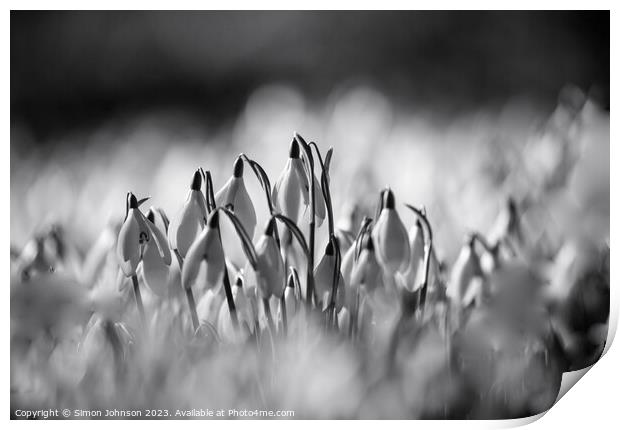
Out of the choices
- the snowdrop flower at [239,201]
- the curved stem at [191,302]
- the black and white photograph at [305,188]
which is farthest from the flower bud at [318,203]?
the curved stem at [191,302]

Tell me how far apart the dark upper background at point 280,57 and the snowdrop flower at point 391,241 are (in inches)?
8.8

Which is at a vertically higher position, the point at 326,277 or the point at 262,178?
the point at 262,178

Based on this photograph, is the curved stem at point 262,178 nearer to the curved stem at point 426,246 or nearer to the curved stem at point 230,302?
the curved stem at point 230,302

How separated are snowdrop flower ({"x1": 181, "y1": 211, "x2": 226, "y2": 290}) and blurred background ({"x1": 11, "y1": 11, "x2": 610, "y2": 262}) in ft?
0.38

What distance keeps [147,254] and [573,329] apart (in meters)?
0.78

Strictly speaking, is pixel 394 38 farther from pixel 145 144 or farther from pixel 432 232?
pixel 145 144

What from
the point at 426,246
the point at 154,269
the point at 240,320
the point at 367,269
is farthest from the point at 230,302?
A: the point at 426,246

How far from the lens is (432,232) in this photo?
135 centimetres

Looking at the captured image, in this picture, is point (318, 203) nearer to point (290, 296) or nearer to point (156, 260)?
point (290, 296)

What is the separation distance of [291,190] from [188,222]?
19 cm

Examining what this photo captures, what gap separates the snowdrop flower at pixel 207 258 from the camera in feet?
4.14

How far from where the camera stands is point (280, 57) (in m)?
1.35

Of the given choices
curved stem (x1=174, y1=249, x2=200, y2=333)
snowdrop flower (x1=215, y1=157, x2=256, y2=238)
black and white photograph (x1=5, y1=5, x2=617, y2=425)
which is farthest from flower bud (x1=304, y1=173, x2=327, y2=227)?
curved stem (x1=174, y1=249, x2=200, y2=333)
